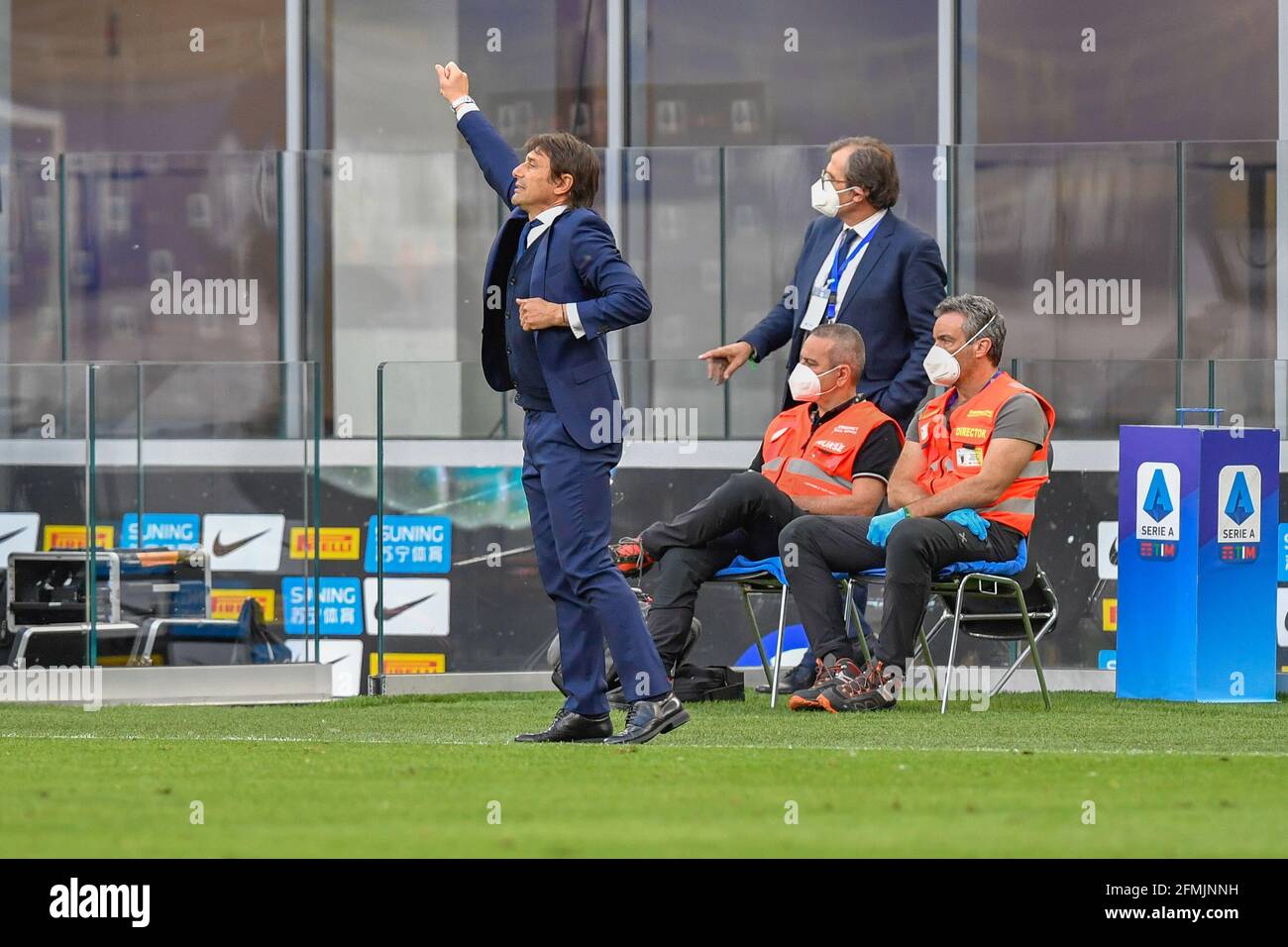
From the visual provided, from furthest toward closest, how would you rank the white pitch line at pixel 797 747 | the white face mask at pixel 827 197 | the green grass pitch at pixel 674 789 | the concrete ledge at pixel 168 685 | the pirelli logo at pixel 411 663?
1. the pirelli logo at pixel 411 663
2. the concrete ledge at pixel 168 685
3. the white face mask at pixel 827 197
4. the white pitch line at pixel 797 747
5. the green grass pitch at pixel 674 789

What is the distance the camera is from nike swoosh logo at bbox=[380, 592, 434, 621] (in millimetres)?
9180

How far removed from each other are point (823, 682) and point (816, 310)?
133 centimetres

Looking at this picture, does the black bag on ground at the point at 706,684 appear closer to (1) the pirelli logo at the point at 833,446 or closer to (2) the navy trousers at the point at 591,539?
(1) the pirelli logo at the point at 833,446

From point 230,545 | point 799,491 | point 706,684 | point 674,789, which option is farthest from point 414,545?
point 674,789

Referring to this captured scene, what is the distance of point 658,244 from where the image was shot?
11.1 metres

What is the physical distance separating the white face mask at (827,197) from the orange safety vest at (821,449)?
25.4 inches

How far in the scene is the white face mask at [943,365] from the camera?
740 cm

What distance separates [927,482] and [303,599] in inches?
107

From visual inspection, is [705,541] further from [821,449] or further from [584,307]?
[584,307]

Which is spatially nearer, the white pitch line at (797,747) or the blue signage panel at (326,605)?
the white pitch line at (797,747)

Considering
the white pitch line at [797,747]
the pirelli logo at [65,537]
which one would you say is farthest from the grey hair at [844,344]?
the pirelli logo at [65,537]

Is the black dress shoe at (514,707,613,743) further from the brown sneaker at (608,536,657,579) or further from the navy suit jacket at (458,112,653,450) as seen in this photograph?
the brown sneaker at (608,536,657,579)

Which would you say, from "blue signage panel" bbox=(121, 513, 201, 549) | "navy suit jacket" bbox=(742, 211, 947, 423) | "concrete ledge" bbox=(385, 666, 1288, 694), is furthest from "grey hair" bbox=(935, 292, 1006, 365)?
"blue signage panel" bbox=(121, 513, 201, 549)

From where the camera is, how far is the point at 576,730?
614 cm
